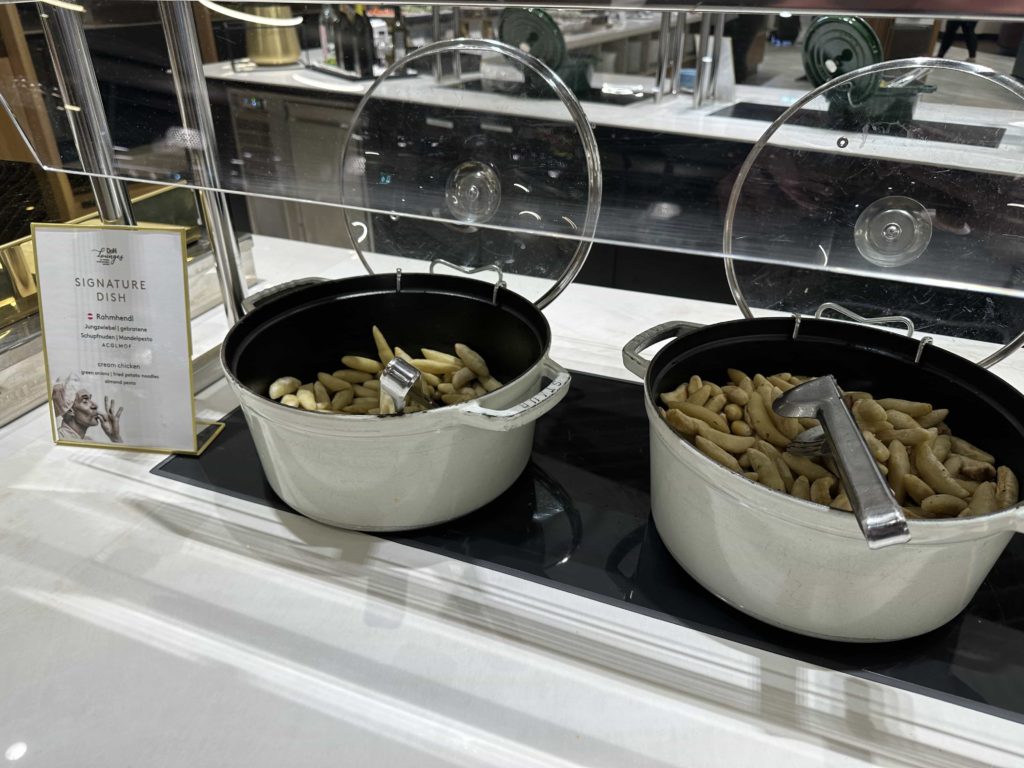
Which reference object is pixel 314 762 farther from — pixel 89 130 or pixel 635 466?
pixel 89 130

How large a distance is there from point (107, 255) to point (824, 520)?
0.60 meters

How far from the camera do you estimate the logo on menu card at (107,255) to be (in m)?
0.63

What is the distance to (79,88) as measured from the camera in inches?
25.9

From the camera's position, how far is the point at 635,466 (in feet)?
2.16

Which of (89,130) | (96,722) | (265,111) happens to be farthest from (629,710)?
(89,130)

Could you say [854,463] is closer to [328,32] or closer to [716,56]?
[716,56]

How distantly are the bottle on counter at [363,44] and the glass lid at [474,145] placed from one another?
1064mm

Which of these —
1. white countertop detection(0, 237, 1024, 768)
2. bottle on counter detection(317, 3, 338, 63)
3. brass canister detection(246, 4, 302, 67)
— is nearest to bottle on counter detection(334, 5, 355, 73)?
bottle on counter detection(317, 3, 338, 63)

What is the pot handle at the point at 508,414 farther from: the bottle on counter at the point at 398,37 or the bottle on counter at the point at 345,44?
the bottle on counter at the point at 398,37

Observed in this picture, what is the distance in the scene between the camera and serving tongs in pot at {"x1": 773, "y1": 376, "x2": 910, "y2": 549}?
35cm

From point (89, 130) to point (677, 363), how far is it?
1.88 feet
